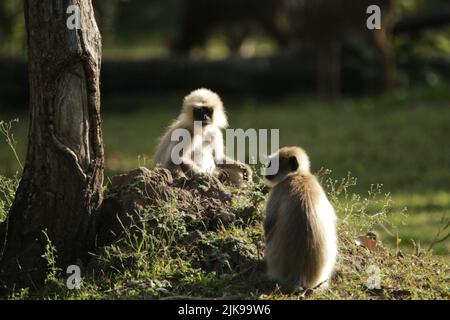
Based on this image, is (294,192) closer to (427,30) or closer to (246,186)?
(246,186)

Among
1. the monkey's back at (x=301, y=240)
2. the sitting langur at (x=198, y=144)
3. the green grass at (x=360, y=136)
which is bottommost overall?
the green grass at (x=360, y=136)

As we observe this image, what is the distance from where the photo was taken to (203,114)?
7184 mm

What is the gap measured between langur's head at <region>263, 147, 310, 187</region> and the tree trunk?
3.85 ft

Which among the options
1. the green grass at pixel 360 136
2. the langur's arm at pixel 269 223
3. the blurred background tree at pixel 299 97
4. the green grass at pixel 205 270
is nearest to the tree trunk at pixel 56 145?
the green grass at pixel 205 270

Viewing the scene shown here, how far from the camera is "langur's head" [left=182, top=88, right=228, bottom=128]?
23.6 feet

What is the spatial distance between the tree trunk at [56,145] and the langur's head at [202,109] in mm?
1387

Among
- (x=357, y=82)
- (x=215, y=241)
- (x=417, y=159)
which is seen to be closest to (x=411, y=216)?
(x=417, y=159)

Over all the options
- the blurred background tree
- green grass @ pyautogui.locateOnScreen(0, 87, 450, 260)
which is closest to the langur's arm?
green grass @ pyautogui.locateOnScreen(0, 87, 450, 260)

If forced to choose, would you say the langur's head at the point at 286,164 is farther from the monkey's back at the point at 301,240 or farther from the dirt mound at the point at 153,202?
the dirt mound at the point at 153,202

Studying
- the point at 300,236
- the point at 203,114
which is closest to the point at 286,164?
the point at 300,236

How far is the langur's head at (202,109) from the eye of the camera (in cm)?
719

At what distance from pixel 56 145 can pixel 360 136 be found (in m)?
8.27

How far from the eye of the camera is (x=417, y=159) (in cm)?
1218

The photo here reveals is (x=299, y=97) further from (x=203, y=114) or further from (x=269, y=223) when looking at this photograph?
(x=269, y=223)
